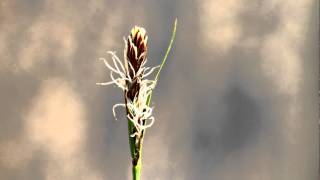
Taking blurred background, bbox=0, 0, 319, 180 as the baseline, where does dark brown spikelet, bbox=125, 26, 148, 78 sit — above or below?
below

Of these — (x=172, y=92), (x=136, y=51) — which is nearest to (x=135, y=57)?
(x=136, y=51)

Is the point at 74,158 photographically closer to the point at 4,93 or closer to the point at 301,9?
the point at 4,93

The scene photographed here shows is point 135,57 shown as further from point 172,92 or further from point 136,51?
point 172,92

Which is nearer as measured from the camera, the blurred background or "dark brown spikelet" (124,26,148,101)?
"dark brown spikelet" (124,26,148,101)

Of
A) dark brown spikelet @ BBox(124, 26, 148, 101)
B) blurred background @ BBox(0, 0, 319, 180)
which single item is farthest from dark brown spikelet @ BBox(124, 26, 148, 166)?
blurred background @ BBox(0, 0, 319, 180)

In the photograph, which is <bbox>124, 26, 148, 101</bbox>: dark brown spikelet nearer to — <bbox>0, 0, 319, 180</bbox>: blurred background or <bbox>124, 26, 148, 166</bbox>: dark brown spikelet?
<bbox>124, 26, 148, 166</bbox>: dark brown spikelet

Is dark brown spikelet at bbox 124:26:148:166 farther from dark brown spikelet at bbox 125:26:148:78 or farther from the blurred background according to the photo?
the blurred background

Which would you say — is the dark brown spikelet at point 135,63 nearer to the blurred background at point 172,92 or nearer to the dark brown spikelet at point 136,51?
the dark brown spikelet at point 136,51

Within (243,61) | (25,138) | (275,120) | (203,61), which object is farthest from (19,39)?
(275,120)

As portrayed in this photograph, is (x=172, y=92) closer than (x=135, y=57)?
No
